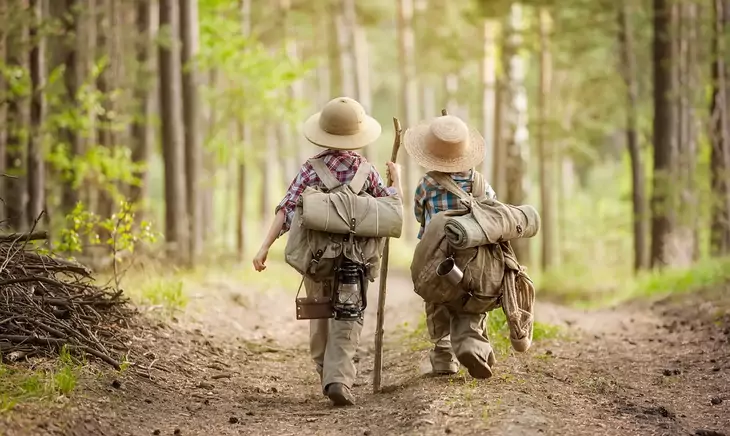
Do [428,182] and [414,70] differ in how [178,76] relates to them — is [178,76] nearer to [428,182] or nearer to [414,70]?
[428,182]

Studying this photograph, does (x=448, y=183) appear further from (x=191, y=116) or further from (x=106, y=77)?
(x=106, y=77)

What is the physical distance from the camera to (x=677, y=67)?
63.0 ft

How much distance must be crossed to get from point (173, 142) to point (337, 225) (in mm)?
9129

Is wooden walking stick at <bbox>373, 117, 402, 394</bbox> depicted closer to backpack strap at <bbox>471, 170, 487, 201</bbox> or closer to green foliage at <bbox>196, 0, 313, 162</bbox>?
backpack strap at <bbox>471, 170, 487, 201</bbox>

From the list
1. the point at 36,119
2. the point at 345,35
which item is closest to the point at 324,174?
the point at 36,119

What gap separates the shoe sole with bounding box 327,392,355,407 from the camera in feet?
22.5

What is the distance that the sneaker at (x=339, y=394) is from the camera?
6859 millimetres

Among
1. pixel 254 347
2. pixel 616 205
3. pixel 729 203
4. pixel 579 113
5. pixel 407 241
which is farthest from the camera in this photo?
pixel 616 205

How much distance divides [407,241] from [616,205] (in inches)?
568

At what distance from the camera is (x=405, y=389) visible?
7188 millimetres

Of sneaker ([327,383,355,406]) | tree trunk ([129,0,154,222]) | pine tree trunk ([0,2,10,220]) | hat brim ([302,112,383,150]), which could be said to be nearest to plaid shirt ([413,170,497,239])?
hat brim ([302,112,383,150])

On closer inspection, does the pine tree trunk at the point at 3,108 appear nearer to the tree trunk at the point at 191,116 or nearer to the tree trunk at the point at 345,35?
the tree trunk at the point at 191,116

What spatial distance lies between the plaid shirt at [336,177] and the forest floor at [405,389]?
154cm

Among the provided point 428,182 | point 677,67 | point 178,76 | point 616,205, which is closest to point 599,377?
point 428,182
